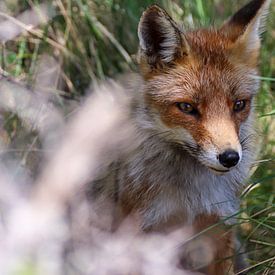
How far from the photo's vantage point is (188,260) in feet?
11.2

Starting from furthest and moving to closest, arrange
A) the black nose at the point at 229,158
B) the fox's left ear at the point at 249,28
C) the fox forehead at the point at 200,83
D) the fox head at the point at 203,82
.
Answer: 1. the fox's left ear at the point at 249,28
2. the fox forehead at the point at 200,83
3. the fox head at the point at 203,82
4. the black nose at the point at 229,158

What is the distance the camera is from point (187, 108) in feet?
9.40

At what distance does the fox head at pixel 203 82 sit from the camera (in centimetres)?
276

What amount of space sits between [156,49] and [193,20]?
143 centimetres

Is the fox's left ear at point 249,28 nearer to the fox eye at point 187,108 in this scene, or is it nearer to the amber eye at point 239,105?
the amber eye at point 239,105

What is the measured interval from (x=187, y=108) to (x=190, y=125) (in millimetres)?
Result: 87

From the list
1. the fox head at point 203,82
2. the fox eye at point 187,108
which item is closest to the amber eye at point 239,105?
the fox head at point 203,82

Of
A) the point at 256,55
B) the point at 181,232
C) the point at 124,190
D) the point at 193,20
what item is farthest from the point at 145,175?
the point at 193,20

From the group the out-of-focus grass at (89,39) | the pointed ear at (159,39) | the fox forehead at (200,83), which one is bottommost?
the out-of-focus grass at (89,39)

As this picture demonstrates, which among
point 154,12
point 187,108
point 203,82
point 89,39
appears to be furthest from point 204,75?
point 89,39

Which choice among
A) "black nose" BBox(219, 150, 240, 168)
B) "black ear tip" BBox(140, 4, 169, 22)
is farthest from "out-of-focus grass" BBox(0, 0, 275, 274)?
"black nose" BBox(219, 150, 240, 168)

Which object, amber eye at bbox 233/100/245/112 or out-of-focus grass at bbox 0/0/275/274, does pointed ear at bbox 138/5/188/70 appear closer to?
amber eye at bbox 233/100/245/112

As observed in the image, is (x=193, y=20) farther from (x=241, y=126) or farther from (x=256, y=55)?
(x=241, y=126)

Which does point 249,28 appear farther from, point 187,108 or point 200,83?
point 187,108
